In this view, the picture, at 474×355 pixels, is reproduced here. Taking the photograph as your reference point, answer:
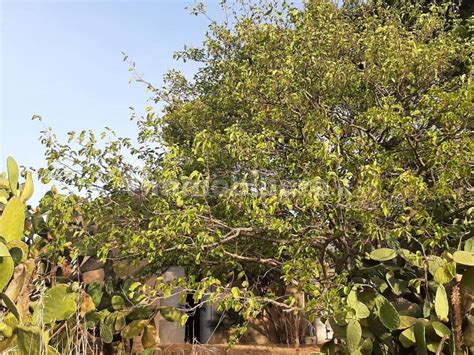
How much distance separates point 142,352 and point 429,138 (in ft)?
13.8

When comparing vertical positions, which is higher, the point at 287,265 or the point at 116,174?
the point at 116,174

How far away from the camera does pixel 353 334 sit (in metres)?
5.07

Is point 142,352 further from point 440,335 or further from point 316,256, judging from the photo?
point 440,335

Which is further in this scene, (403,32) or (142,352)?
(403,32)

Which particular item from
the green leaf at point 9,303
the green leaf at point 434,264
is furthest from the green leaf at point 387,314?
the green leaf at point 9,303

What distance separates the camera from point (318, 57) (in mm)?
6992

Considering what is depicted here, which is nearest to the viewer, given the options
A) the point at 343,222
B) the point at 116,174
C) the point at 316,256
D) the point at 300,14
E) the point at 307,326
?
the point at 343,222

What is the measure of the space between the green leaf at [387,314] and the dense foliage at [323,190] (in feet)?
0.04

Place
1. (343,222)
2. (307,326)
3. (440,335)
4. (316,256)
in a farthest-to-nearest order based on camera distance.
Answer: (307,326) → (316,256) → (343,222) → (440,335)

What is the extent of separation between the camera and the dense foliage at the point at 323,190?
527 cm

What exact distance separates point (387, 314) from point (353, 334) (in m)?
0.39

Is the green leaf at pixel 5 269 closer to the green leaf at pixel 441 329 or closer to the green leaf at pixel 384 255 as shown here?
the green leaf at pixel 384 255

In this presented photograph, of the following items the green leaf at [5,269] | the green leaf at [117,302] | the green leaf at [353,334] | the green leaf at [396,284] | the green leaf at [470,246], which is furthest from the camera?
Result: the green leaf at [117,302]

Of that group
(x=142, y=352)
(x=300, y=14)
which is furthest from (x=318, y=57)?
(x=142, y=352)
